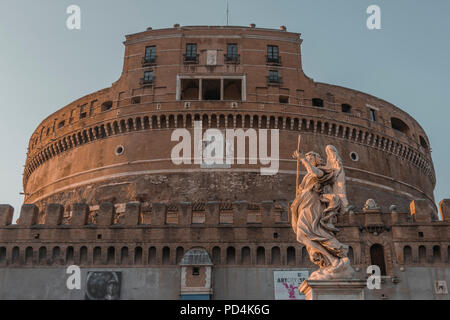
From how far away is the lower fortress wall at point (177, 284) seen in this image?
2131 cm

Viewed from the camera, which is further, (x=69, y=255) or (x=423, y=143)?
(x=423, y=143)

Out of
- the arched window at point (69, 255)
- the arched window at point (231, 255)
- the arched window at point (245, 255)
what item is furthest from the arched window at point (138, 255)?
the arched window at point (245, 255)

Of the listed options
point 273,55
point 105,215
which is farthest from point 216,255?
point 273,55

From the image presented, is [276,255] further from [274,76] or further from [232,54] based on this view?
[232,54]

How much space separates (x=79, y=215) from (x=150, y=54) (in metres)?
15.8

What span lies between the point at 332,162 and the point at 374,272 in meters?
14.5

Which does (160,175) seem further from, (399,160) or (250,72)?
(399,160)

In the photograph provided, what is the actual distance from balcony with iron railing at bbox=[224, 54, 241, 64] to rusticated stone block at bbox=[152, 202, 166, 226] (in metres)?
14.6

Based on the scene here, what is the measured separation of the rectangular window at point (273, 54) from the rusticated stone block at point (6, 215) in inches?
765

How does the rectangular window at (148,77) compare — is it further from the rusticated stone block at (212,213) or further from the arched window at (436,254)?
the arched window at (436,254)

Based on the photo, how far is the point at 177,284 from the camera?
846 inches

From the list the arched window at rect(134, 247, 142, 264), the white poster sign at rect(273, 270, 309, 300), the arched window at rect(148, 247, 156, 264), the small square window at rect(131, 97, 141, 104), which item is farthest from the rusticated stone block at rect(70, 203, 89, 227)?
the small square window at rect(131, 97, 141, 104)

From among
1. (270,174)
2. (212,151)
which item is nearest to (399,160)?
(270,174)

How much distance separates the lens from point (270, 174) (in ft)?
102
